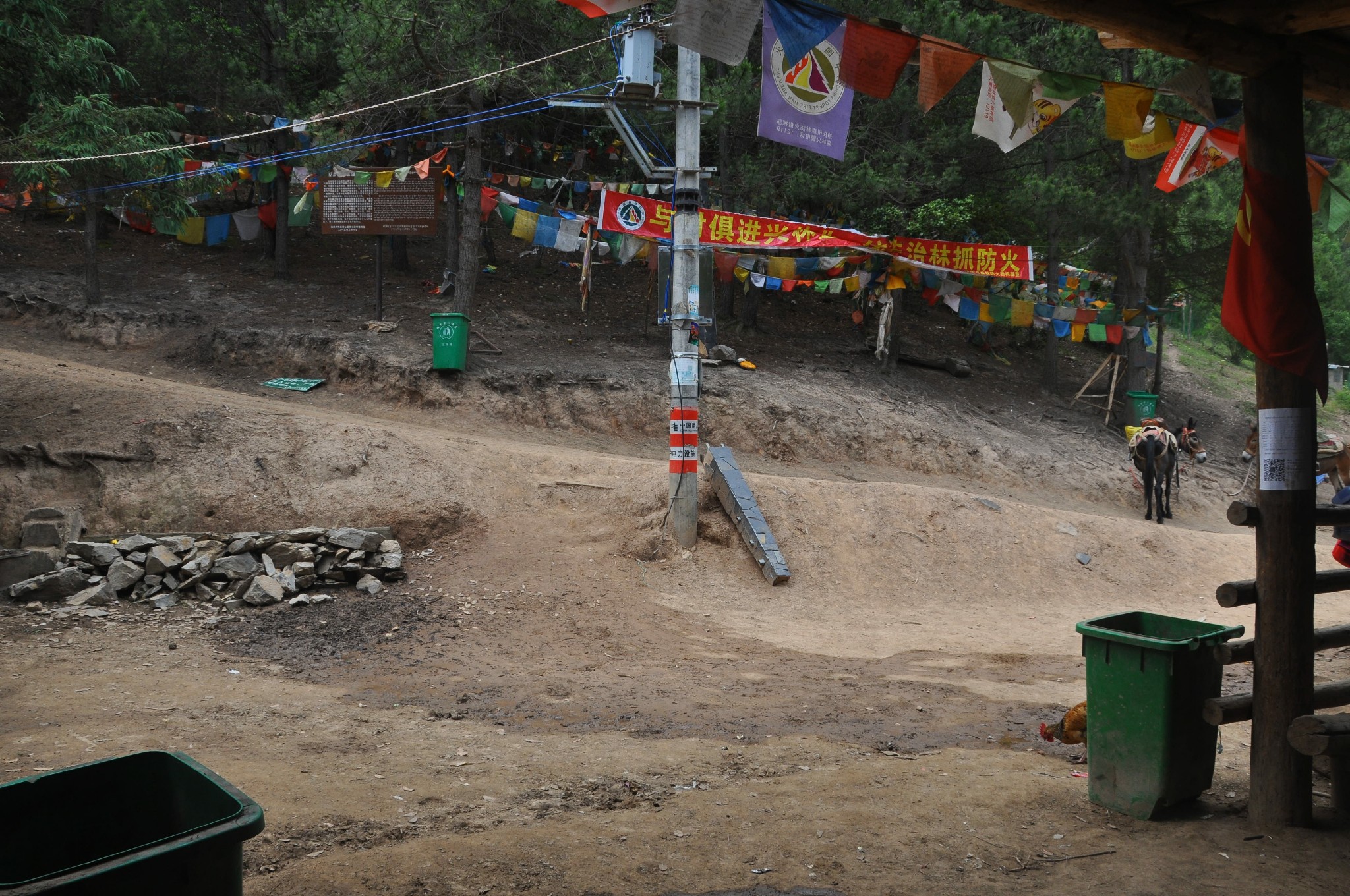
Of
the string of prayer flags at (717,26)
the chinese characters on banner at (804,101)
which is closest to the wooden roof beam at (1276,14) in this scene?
the string of prayer flags at (717,26)

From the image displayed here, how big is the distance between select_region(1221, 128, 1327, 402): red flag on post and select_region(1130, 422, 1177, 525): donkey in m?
12.5

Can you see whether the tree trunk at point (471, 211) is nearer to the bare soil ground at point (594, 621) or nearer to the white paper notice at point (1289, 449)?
the bare soil ground at point (594, 621)

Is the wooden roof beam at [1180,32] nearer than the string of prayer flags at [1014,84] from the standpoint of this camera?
Yes

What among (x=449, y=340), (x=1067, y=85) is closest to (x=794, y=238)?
(x=449, y=340)

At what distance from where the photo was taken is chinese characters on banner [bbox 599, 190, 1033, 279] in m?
16.7

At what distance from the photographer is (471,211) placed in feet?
54.9

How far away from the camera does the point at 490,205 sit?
18031mm

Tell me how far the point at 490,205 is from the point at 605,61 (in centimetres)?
394

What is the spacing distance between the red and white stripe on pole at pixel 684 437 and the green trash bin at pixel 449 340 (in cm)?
637

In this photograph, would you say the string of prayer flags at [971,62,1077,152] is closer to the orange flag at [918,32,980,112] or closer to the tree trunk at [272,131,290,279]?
the orange flag at [918,32,980,112]

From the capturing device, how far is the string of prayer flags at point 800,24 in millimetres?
5660

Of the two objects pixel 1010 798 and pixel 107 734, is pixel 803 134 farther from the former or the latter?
pixel 107 734

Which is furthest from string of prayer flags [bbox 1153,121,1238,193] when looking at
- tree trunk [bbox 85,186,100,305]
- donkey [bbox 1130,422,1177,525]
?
tree trunk [bbox 85,186,100,305]

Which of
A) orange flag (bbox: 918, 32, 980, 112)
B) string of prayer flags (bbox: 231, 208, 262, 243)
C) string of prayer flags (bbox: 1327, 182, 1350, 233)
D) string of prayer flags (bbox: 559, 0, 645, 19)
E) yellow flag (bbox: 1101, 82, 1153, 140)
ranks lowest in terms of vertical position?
string of prayer flags (bbox: 1327, 182, 1350, 233)
